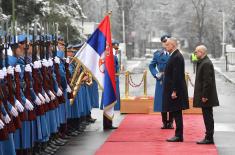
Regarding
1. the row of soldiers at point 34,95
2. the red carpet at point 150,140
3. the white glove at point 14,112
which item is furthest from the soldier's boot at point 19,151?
the red carpet at point 150,140

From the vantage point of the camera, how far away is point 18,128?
9.74m

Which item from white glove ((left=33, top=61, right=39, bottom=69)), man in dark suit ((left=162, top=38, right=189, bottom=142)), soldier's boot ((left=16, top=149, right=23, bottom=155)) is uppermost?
white glove ((left=33, top=61, right=39, bottom=69))

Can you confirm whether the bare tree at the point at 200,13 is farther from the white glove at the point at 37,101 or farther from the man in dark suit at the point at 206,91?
the white glove at the point at 37,101

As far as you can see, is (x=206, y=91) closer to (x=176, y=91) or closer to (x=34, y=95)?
(x=176, y=91)

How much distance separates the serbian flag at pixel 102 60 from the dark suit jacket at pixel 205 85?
2.36 m

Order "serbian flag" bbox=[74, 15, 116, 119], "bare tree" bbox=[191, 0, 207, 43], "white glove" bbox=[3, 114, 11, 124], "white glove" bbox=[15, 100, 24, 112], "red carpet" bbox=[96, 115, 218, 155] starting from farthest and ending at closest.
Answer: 1. "bare tree" bbox=[191, 0, 207, 43]
2. "serbian flag" bbox=[74, 15, 116, 119]
3. "red carpet" bbox=[96, 115, 218, 155]
4. "white glove" bbox=[15, 100, 24, 112]
5. "white glove" bbox=[3, 114, 11, 124]

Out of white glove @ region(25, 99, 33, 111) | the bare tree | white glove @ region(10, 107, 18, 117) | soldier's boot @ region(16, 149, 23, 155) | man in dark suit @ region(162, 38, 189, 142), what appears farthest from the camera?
the bare tree

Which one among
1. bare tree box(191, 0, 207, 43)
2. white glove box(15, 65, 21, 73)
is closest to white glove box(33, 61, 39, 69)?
white glove box(15, 65, 21, 73)

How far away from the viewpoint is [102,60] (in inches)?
580

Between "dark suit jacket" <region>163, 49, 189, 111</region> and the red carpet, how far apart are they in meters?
0.67

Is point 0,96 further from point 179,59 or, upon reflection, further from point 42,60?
point 179,59

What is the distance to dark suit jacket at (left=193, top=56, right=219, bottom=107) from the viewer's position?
12797 mm

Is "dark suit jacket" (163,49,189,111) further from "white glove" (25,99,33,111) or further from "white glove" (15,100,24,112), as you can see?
"white glove" (15,100,24,112)

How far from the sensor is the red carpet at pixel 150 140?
12.1m
